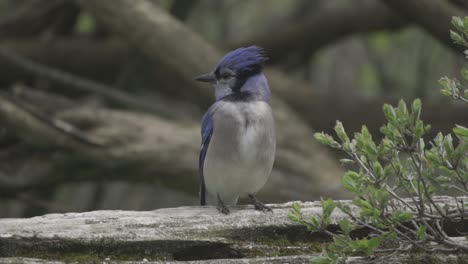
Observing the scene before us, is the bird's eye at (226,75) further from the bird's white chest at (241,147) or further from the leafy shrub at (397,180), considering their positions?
the leafy shrub at (397,180)

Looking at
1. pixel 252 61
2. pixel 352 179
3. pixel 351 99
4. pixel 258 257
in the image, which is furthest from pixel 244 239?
pixel 351 99

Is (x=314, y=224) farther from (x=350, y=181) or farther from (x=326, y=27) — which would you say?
(x=326, y=27)

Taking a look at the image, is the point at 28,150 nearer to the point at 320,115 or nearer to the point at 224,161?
the point at 320,115

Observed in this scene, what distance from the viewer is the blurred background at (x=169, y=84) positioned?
7016mm

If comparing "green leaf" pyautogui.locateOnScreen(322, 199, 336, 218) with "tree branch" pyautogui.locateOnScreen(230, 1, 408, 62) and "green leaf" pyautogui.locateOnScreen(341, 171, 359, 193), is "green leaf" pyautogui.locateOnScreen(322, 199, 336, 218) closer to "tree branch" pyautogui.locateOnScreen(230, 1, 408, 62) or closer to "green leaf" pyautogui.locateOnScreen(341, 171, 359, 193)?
"green leaf" pyautogui.locateOnScreen(341, 171, 359, 193)

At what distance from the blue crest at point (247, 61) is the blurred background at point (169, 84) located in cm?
205

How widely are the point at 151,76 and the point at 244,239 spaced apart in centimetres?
523

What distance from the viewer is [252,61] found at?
16.4 ft

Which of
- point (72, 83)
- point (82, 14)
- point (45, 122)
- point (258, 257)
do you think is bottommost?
point (258, 257)

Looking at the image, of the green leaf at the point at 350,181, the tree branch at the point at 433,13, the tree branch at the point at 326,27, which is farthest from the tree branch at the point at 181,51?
the green leaf at the point at 350,181

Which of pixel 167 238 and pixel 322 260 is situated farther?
pixel 167 238

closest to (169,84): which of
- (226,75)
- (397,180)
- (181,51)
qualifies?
(181,51)

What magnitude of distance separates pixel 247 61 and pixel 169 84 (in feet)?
12.5

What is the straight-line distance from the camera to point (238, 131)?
190 inches
